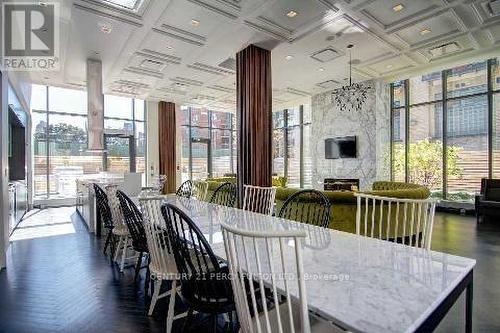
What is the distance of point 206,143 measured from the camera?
1137cm

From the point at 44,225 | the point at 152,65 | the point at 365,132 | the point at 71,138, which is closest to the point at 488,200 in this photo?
the point at 365,132

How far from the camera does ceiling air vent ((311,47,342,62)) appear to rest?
219 inches

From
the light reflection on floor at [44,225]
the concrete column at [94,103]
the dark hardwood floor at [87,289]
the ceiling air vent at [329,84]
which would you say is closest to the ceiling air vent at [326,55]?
the ceiling air vent at [329,84]

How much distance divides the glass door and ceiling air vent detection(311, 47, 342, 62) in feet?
22.0

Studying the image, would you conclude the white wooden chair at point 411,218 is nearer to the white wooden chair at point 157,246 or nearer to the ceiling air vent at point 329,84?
the white wooden chair at point 157,246

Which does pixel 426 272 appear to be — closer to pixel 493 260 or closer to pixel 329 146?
pixel 493 260

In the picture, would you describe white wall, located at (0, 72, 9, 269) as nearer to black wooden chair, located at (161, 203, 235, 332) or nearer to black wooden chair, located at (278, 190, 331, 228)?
black wooden chair, located at (161, 203, 235, 332)

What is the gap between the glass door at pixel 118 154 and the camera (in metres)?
9.47

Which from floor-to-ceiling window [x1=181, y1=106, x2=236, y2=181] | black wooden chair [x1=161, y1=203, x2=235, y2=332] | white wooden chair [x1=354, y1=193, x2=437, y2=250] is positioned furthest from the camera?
floor-to-ceiling window [x1=181, y1=106, x2=236, y2=181]

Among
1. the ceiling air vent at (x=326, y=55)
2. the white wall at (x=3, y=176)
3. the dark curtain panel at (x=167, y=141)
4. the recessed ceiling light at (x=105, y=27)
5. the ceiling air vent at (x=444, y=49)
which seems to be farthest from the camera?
the dark curtain panel at (x=167, y=141)

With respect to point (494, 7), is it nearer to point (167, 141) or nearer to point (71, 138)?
point (167, 141)

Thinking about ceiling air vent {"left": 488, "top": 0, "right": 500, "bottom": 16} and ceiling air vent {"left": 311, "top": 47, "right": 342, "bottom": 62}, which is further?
ceiling air vent {"left": 311, "top": 47, "right": 342, "bottom": 62}

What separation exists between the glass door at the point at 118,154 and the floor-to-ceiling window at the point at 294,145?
5.32 metres

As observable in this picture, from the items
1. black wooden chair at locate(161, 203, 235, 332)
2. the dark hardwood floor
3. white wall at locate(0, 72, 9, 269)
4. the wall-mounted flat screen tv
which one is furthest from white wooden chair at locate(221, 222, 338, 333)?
the wall-mounted flat screen tv
